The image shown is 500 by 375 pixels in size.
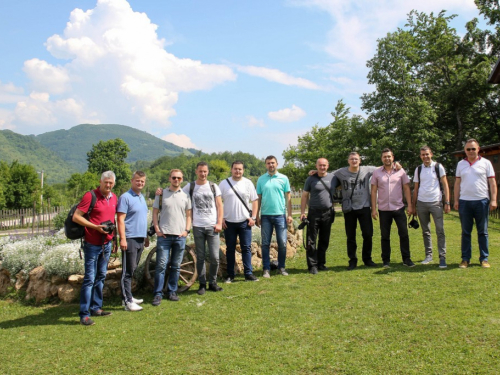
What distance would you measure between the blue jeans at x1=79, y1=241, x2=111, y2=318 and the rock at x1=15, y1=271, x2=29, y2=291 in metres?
2.17

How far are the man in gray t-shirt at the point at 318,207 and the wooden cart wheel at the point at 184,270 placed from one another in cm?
205

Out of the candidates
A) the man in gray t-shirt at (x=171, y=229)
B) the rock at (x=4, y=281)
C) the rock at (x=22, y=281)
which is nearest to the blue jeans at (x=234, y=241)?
the man in gray t-shirt at (x=171, y=229)

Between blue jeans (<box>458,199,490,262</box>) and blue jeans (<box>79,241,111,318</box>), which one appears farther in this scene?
blue jeans (<box>458,199,490,262</box>)

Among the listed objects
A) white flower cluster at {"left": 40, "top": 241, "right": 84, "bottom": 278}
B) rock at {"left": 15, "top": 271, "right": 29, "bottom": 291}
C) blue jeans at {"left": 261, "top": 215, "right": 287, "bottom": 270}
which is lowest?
rock at {"left": 15, "top": 271, "right": 29, "bottom": 291}

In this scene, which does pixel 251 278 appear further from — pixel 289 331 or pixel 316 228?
pixel 289 331

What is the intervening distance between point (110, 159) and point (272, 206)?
66.2 m

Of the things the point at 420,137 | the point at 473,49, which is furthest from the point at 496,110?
the point at 420,137

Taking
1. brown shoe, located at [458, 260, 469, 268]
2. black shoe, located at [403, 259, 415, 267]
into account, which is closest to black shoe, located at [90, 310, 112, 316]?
black shoe, located at [403, 259, 415, 267]

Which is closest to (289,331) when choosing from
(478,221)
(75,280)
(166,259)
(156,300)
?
(156,300)

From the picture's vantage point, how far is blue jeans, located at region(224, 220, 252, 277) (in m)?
6.53

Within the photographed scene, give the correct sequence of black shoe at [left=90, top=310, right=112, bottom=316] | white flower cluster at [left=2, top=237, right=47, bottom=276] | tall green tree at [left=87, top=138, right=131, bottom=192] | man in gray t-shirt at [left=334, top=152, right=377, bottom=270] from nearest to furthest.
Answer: black shoe at [left=90, top=310, right=112, bottom=316] < white flower cluster at [left=2, top=237, right=47, bottom=276] < man in gray t-shirt at [left=334, top=152, right=377, bottom=270] < tall green tree at [left=87, top=138, right=131, bottom=192]

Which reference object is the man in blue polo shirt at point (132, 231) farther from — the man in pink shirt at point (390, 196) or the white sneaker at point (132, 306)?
the man in pink shirt at point (390, 196)

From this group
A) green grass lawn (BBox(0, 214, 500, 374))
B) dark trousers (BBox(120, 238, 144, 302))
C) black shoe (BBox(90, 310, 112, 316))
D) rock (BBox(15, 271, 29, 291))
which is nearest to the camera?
green grass lawn (BBox(0, 214, 500, 374))

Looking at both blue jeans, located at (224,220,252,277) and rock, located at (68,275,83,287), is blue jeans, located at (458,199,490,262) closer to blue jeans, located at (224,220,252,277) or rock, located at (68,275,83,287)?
blue jeans, located at (224,220,252,277)
